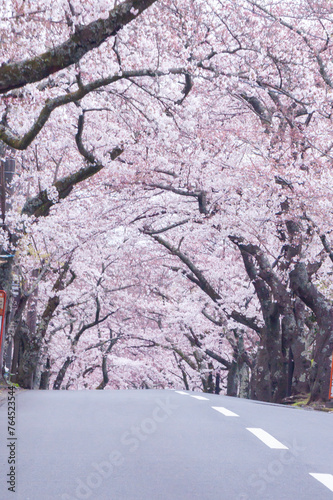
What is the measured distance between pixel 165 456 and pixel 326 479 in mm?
1568

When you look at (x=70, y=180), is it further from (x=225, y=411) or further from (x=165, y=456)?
(x=165, y=456)

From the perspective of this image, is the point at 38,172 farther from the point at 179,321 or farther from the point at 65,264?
the point at 179,321

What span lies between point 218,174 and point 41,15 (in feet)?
27.1

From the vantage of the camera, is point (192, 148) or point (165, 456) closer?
point (165, 456)

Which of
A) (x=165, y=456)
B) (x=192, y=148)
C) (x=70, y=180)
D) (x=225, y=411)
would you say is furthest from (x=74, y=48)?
(x=192, y=148)

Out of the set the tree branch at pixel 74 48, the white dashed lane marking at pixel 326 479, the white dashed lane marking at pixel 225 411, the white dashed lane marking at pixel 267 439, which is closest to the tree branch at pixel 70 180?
the white dashed lane marking at pixel 225 411

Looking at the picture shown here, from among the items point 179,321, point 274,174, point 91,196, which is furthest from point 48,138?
point 179,321

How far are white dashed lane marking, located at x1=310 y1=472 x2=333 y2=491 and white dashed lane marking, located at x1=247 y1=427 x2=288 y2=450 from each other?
1.38 m

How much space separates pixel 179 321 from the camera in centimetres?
3728

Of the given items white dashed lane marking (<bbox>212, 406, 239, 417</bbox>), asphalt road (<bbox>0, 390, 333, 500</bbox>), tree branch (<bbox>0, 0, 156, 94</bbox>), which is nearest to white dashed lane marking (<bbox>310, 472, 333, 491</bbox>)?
asphalt road (<bbox>0, 390, 333, 500</bbox>)

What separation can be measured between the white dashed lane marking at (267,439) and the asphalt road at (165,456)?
0.01 metres

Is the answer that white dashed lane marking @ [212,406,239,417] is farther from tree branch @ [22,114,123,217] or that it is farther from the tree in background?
tree branch @ [22,114,123,217]

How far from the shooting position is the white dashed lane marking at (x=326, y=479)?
5.75m

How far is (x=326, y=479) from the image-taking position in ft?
19.7
